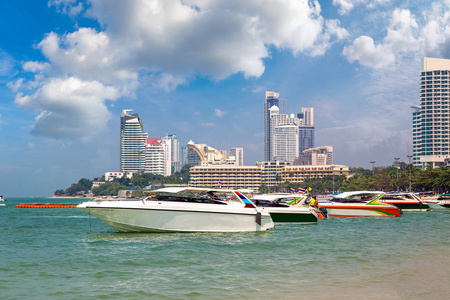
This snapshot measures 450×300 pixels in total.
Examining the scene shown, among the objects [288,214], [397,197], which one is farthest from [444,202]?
[288,214]

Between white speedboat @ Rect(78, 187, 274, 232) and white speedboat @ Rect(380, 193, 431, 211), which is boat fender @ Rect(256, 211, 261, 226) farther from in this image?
white speedboat @ Rect(380, 193, 431, 211)

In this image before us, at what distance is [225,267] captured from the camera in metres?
15.5

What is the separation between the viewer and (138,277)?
1384cm

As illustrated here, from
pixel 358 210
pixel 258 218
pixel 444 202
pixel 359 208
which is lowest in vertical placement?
pixel 444 202

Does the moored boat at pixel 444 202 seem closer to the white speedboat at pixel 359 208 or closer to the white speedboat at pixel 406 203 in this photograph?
the white speedboat at pixel 406 203

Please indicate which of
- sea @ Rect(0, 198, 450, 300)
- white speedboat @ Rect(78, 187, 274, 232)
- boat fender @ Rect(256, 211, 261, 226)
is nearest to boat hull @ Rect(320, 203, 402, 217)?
sea @ Rect(0, 198, 450, 300)

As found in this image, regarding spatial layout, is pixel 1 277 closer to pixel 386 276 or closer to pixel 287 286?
pixel 287 286

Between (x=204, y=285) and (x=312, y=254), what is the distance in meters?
7.23

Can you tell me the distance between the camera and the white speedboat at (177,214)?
23531mm

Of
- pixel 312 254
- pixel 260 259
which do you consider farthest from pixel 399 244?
pixel 260 259

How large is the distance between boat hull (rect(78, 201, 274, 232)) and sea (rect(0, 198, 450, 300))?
0.51 m

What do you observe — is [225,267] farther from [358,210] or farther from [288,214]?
[358,210]

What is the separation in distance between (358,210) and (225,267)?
92.0 ft

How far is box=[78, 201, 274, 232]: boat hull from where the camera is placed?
2352 cm
